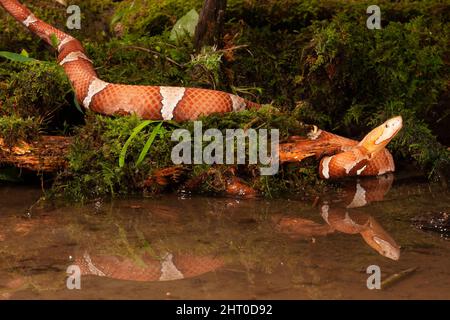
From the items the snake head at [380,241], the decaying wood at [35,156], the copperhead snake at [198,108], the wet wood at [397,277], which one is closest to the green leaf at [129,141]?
the copperhead snake at [198,108]

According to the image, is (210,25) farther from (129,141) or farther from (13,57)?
(13,57)

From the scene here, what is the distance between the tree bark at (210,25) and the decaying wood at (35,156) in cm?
171

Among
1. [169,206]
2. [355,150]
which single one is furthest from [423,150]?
[169,206]

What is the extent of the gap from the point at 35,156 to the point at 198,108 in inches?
54.3

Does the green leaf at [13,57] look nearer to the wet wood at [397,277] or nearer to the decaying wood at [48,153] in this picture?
the decaying wood at [48,153]

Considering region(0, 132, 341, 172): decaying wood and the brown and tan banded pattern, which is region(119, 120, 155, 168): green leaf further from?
the brown and tan banded pattern

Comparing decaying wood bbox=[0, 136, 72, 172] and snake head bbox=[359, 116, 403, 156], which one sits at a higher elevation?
snake head bbox=[359, 116, 403, 156]

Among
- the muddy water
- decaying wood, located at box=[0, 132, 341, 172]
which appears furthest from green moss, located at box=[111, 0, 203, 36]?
the muddy water

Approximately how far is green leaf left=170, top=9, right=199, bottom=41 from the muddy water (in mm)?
2133

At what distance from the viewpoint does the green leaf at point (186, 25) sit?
6984 millimetres

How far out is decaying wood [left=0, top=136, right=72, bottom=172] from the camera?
5617mm

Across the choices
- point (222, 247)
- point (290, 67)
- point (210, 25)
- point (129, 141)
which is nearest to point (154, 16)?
point (210, 25)

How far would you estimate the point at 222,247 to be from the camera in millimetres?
4246

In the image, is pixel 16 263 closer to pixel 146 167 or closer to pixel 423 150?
pixel 146 167
